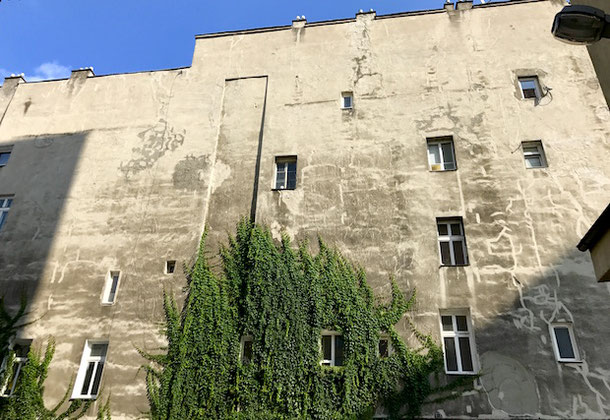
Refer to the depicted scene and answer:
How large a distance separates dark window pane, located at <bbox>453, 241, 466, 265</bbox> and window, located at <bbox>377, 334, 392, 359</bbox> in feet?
10.7

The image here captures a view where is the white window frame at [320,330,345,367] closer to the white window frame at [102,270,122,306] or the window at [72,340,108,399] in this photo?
the window at [72,340,108,399]

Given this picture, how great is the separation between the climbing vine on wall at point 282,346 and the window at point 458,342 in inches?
19.0

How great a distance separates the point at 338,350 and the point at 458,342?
3.44 m

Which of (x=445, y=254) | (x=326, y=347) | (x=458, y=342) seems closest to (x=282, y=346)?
(x=326, y=347)

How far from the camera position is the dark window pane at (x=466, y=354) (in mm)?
12680

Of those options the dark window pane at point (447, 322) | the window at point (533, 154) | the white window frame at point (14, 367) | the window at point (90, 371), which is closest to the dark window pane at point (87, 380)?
the window at point (90, 371)

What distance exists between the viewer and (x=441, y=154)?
52.2 feet

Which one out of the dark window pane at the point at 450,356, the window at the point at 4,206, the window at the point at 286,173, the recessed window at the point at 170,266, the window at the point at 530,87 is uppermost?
the window at the point at 530,87

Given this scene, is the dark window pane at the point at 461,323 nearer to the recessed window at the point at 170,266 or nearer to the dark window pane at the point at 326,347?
the dark window pane at the point at 326,347

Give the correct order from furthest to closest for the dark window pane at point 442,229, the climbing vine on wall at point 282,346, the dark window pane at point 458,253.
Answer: the dark window pane at point 442,229, the dark window pane at point 458,253, the climbing vine on wall at point 282,346

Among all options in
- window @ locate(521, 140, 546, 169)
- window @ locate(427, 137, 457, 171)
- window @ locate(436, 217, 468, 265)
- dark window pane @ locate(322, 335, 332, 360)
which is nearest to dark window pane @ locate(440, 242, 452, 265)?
window @ locate(436, 217, 468, 265)

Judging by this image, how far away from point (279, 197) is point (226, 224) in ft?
6.83

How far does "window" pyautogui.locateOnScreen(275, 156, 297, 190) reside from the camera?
53.5 feet

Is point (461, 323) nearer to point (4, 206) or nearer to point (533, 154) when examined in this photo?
point (533, 154)
